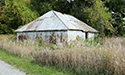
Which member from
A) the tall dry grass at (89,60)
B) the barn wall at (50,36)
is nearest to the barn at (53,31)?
the barn wall at (50,36)

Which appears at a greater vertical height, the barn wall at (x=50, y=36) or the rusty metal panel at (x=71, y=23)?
the rusty metal panel at (x=71, y=23)

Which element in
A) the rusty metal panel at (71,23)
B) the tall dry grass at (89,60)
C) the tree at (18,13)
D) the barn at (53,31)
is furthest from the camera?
the tree at (18,13)

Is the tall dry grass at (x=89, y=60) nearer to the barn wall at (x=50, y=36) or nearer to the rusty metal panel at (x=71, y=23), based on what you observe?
the barn wall at (x=50, y=36)

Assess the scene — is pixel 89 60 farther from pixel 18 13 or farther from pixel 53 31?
pixel 18 13

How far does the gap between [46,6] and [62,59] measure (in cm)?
2300

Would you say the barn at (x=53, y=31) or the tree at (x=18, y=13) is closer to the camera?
the barn at (x=53, y=31)

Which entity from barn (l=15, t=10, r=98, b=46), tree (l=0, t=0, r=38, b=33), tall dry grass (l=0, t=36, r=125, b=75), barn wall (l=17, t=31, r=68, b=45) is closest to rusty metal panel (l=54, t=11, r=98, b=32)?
barn (l=15, t=10, r=98, b=46)

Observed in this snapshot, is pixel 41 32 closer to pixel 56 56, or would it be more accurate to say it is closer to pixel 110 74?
pixel 56 56

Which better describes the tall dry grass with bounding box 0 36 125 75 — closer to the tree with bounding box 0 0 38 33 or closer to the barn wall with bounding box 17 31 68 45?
the barn wall with bounding box 17 31 68 45

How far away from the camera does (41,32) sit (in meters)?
11.7

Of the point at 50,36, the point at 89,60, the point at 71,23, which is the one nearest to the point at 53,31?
the point at 50,36

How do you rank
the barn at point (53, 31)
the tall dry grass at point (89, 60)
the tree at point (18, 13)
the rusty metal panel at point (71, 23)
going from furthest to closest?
1. the tree at point (18, 13)
2. the rusty metal panel at point (71, 23)
3. the barn at point (53, 31)
4. the tall dry grass at point (89, 60)

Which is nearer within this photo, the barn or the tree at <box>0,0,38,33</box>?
the barn

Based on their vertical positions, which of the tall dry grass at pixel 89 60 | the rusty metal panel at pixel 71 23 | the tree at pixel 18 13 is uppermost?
the tree at pixel 18 13
